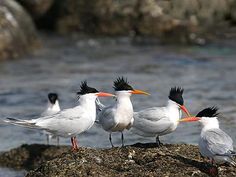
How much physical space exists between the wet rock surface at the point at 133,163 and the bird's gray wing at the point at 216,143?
0.82ft

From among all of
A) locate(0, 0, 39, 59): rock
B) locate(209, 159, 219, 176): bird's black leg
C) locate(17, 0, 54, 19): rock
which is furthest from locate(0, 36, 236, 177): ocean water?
locate(209, 159, 219, 176): bird's black leg

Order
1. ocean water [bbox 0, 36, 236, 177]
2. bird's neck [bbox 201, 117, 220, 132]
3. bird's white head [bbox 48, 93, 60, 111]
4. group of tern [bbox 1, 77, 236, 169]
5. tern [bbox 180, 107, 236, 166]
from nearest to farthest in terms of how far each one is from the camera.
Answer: tern [bbox 180, 107, 236, 166], bird's neck [bbox 201, 117, 220, 132], group of tern [bbox 1, 77, 236, 169], ocean water [bbox 0, 36, 236, 177], bird's white head [bbox 48, 93, 60, 111]

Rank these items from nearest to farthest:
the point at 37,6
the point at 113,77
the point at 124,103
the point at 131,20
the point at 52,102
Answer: the point at 124,103
the point at 52,102
the point at 113,77
the point at 131,20
the point at 37,6

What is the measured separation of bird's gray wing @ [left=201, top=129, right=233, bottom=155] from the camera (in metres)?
6.82

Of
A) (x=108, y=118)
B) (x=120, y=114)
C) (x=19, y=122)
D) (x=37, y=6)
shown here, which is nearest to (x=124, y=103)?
(x=120, y=114)

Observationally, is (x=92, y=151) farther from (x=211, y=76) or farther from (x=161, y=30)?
(x=161, y=30)

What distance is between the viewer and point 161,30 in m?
19.6

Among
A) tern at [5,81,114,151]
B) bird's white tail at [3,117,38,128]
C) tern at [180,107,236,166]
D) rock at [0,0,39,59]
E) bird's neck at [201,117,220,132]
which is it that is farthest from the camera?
rock at [0,0,39,59]

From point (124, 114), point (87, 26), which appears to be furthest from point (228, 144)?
point (87, 26)

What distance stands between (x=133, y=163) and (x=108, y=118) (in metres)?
0.96

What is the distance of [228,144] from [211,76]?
27.6 feet

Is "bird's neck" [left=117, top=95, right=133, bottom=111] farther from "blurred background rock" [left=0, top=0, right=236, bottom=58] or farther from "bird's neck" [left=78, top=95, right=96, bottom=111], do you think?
"blurred background rock" [left=0, top=0, right=236, bottom=58]

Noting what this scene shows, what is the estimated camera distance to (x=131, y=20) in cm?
2003

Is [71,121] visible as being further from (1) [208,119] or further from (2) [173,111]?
(1) [208,119]
